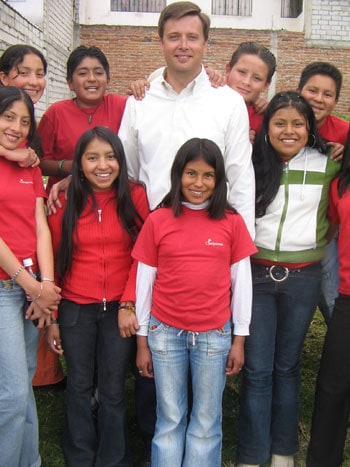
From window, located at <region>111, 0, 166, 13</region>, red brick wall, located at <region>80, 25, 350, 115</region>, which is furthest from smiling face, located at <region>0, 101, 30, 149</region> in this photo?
window, located at <region>111, 0, 166, 13</region>

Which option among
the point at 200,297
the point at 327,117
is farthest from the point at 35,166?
the point at 327,117

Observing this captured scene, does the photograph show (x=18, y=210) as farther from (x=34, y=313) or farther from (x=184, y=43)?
(x=184, y=43)

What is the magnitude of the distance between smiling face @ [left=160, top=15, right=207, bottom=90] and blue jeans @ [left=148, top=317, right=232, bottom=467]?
117 centimetres

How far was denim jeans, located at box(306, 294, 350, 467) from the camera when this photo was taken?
235 centimetres

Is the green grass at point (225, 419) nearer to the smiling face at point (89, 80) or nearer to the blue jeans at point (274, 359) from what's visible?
the blue jeans at point (274, 359)

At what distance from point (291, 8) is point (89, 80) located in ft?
48.7

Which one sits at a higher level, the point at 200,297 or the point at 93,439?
the point at 200,297

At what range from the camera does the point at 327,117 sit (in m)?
2.80

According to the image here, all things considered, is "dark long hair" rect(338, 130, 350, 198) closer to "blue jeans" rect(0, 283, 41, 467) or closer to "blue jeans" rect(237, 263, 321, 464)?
"blue jeans" rect(237, 263, 321, 464)

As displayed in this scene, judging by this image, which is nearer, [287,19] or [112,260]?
[112,260]

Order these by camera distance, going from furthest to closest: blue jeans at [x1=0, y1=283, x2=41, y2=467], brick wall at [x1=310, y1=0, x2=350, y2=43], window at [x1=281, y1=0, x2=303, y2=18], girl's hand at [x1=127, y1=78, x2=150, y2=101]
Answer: window at [x1=281, y1=0, x2=303, y2=18]
brick wall at [x1=310, y1=0, x2=350, y2=43]
girl's hand at [x1=127, y1=78, x2=150, y2=101]
blue jeans at [x1=0, y1=283, x2=41, y2=467]

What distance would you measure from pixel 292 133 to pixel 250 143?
8.7 inches

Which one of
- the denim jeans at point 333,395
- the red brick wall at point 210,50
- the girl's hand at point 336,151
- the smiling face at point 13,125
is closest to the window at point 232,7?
the red brick wall at point 210,50

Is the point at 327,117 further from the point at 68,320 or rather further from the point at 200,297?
the point at 68,320
